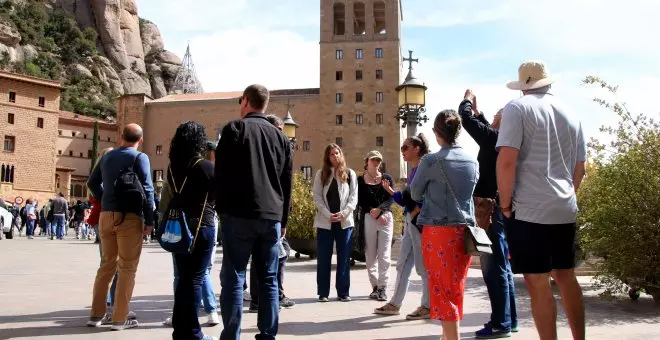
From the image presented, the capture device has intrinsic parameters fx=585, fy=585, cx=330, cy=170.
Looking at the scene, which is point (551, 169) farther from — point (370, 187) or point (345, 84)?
point (345, 84)

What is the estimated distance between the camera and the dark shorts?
129 inches

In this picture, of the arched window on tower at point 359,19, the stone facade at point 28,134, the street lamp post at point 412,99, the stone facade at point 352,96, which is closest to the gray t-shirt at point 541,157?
→ the street lamp post at point 412,99

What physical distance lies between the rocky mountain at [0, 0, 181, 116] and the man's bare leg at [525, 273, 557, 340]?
258 feet

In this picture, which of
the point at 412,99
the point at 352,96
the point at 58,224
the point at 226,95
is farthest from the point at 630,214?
the point at 226,95

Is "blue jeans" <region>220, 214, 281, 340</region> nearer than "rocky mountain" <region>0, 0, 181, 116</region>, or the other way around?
"blue jeans" <region>220, 214, 281, 340</region>

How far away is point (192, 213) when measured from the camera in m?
4.04

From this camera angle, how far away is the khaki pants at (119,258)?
4695 millimetres

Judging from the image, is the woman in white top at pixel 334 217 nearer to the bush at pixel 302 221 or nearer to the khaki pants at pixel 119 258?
the khaki pants at pixel 119 258

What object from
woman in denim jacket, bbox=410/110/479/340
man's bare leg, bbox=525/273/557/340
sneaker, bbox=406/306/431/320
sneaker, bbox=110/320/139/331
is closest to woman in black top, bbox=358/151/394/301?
sneaker, bbox=406/306/431/320

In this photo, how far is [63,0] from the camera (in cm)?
8944

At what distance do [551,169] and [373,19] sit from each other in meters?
64.0

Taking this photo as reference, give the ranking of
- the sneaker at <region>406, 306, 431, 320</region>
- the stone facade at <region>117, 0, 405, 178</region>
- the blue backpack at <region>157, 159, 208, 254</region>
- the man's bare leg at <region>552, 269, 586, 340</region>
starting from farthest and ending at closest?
the stone facade at <region>117, 0, 405, 178</region>, the sneaker at <region>406, 306, 431, 320</region>, the blue backpack at <region>157, 159, 208, 254</region>, the man's bare leg at <region>552, 269, 586, 340</region>

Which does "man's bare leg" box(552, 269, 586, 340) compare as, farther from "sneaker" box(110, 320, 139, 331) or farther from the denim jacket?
"sneaker" box(110, 320, 139, 331)

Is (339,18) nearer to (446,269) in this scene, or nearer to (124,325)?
(124,325)
